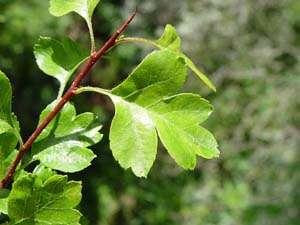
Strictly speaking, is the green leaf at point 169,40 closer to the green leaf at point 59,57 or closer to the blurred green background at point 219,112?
the green leaf at point 59,57

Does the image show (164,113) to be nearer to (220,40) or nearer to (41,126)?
(41,126)

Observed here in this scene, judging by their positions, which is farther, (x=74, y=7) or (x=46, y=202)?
(x=74, y=7)

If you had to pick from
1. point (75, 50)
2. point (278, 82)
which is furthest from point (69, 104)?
point (278, 82)

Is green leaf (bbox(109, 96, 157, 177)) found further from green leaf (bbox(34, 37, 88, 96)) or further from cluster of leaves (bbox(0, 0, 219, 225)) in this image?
green leaf (bbox(34, 37, 88, 96))

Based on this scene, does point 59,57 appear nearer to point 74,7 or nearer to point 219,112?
point 74,7

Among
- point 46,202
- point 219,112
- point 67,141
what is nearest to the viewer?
point 46,202

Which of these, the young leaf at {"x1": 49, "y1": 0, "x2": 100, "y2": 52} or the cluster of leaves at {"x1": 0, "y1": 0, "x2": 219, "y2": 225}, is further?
the young leaf at {"x1": 49, "y1": 0, "x2": 100, "y2": 52}

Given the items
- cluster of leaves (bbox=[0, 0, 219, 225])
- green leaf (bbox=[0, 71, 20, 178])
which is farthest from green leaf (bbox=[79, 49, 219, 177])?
green leaf (bbox=[0, 71, 20, 178])

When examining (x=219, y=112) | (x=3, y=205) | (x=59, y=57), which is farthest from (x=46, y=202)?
(x=219, y=112)
